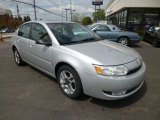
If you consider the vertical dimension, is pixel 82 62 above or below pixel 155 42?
above

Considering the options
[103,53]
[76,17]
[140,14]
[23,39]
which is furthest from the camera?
[76,17]

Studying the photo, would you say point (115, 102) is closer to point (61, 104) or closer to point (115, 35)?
point (61, 104)

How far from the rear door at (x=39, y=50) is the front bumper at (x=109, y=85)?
48.3 inches

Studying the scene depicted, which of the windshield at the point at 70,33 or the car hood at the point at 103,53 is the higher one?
the windshield at the point at 70,33

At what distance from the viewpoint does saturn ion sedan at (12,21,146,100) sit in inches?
120

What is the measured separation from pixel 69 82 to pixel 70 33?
4.31ft

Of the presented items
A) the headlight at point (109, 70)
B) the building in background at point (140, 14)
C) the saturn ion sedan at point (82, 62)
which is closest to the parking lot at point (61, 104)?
the saturn ion sedan at point (82, 62)

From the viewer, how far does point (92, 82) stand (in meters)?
3.10

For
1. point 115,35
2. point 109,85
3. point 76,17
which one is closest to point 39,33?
point 109,85

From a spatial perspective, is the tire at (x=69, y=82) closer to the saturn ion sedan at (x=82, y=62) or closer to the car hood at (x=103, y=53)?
the saturn ion sedan at (x=82, y=62)

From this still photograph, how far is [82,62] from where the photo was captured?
126 inches

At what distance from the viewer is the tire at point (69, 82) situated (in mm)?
3373

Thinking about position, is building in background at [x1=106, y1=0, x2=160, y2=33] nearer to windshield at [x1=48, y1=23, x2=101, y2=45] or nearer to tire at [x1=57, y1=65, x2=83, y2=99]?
windshield at [x1=48, y1=23, x2=101, y2=45]

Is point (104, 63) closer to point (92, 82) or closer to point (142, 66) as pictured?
point (92, 82)
